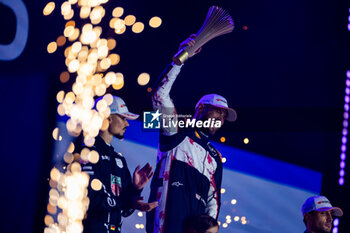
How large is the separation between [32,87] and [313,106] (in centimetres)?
198

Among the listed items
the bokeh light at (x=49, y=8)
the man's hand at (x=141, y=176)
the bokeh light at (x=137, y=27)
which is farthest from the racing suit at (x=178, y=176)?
the bokeh light at (x=49, y=8)

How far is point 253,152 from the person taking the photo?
355cm

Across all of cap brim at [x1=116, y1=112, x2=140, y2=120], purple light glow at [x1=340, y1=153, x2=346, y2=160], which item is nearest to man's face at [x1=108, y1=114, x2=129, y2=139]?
cap brim at [x1=116, y1=112, x2=140, y2=120]

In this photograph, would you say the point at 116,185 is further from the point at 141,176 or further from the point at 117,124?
the point at 117,124

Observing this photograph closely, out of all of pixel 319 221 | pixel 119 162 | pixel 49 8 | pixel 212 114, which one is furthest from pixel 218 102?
pixel 49 8

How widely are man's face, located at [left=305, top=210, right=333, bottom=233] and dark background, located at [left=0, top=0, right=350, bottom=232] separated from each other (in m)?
0.29

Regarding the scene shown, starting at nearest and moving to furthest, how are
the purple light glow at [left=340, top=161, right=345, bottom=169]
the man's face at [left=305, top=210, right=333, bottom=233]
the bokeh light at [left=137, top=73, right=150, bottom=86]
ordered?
the man's face at [left=305, top=210, right=333, bottom=233] < the bokeh light at [left=137, top=73, right=150, bottom=86] < the purple light glow at [left=340, top=161, right=345, bottom=169]

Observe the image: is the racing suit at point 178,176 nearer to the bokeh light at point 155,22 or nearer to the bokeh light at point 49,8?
the bokeh light at point 155,22

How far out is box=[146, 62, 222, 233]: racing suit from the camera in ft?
10.0

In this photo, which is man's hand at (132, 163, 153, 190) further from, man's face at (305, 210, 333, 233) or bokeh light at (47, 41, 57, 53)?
man's face at (305, 210, 333, 233)

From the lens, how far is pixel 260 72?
366 cm

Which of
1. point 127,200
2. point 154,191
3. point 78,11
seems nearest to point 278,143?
point 154,191

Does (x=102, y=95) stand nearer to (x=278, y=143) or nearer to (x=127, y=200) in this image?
(x=127, y=200)

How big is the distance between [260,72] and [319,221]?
110 centimetres
